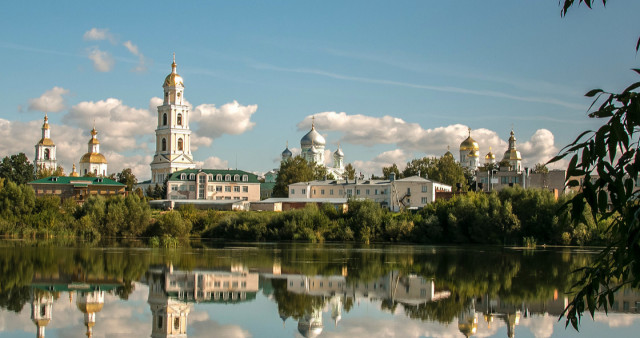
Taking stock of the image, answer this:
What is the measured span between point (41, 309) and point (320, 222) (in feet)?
135

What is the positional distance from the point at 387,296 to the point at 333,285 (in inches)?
109

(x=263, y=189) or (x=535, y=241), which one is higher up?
(x=263, y=189)

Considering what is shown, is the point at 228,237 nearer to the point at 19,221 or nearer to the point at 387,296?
the point at 19,221

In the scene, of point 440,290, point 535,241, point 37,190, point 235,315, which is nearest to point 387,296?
point 440,290

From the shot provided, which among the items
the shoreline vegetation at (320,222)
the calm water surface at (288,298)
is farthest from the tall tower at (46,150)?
the calm water surface at (288,298)

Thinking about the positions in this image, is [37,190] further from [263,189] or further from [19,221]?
[263,189]

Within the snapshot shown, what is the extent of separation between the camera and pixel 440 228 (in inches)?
2219

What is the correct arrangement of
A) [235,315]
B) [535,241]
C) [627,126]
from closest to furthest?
→ [627,126] → [235,315] → [535,241]

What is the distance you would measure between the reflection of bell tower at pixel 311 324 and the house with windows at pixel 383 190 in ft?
172

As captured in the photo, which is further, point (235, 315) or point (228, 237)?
point (228, 237)

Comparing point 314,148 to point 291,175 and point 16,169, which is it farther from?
point 16,169

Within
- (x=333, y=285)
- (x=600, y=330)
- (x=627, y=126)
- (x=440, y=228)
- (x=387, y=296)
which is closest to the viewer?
(x=627, y=126)

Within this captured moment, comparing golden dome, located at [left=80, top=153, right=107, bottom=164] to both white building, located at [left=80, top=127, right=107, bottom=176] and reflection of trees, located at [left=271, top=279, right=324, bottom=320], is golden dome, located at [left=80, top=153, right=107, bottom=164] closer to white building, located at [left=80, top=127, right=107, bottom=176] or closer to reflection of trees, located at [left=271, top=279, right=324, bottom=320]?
white building, located at [left=80, top=127, right=107, bottom=176]

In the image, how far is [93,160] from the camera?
131 metres
